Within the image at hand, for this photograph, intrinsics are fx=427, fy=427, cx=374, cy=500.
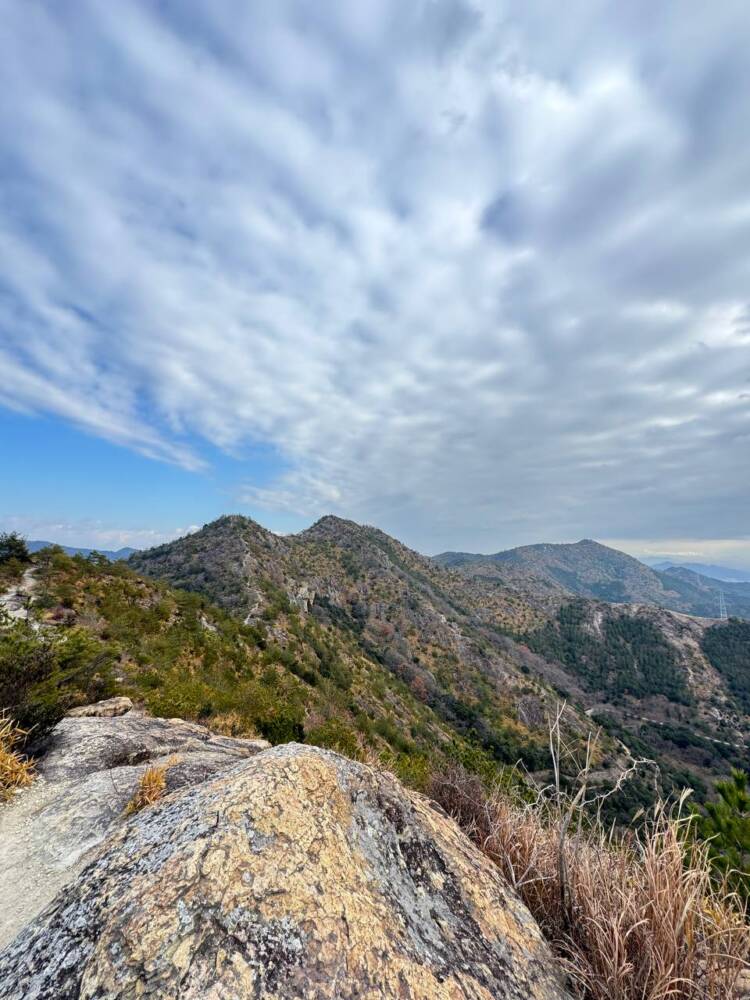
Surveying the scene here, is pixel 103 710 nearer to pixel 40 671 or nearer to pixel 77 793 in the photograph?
pixel 40 671

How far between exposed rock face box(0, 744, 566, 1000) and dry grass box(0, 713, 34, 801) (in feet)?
11.1

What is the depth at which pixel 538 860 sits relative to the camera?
4035 millimetres

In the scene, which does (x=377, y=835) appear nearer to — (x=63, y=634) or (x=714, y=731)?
(x=63, y=634)

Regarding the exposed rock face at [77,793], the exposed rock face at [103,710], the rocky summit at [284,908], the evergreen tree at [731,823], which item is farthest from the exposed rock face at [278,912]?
the evergreen tree at [731,823]

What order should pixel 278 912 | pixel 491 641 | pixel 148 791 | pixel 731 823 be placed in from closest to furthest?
pixel 278 912 → pixel 148 791 → pixel 731 823 → pixel 491 641

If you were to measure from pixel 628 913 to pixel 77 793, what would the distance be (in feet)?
18.9

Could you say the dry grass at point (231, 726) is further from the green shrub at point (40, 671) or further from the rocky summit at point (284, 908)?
the rocky summit at point (284, 908)

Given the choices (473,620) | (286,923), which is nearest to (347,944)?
(286,923)

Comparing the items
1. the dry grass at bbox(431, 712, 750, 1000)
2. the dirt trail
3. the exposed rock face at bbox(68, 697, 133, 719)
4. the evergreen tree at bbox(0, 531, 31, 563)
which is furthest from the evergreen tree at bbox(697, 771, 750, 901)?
the evergreen tree at bbox(0, 531, 31, 563)

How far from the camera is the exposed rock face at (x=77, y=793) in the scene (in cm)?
384

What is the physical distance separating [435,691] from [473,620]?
164 feet

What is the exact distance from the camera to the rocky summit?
2145 millimetres

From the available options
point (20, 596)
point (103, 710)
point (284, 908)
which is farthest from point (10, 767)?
point (20, 596)

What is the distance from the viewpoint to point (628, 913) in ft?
10.3
